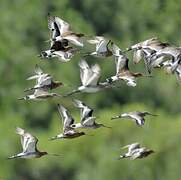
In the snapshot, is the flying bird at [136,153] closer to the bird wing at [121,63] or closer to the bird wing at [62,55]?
the bird wing at [121,63]

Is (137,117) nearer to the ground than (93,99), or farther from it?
farther from it

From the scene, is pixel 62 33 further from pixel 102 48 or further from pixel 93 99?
pixel 93 99

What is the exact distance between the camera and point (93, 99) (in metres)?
47.0

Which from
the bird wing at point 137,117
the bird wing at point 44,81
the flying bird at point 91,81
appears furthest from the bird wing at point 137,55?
the bird wing at point 44,81

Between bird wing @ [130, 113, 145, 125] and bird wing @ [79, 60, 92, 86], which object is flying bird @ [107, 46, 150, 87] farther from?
bird wing @ [130, 113, 145, 125]

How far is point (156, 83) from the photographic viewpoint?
45062 millimetres

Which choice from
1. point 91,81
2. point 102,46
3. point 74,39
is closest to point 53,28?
point 74,39

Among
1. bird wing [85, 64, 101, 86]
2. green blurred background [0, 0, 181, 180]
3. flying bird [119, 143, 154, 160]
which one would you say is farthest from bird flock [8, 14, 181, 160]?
green blurred background [0, 0, 181, 180]

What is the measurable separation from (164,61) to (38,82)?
1.64m

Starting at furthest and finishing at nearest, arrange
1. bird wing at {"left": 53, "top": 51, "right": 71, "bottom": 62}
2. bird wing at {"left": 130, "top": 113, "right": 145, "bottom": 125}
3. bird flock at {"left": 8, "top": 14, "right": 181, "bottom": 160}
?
1. bird wing at {"left": 130, "top": 113, "right": 145, "bottom": 125}
2. bird wing at {"left": 53, "top": 51, "right": 71, "bottom": 62}
3. bird flock at {"left": 8, "top": 14, "right": 181, "bottom": 160}

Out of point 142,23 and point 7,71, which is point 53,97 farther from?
point 142,23

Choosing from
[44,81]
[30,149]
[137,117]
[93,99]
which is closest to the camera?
[30,149]

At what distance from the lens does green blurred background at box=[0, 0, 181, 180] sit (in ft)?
106

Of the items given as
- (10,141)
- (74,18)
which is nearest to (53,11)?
(74,18)
